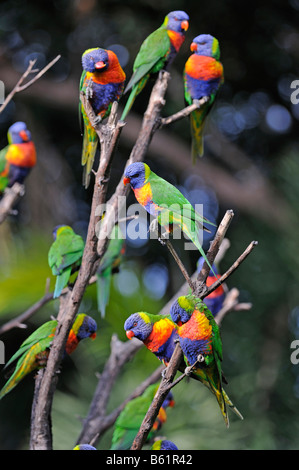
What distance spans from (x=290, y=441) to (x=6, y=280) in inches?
57.8

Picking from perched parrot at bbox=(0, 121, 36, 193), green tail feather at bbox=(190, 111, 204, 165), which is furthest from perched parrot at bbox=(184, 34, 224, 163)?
perched parrot at bbox=(0, 121, 36, 193)

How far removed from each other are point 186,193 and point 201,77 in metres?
1.49

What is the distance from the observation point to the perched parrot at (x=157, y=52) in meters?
1.74

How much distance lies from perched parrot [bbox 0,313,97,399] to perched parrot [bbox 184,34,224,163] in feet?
2.42

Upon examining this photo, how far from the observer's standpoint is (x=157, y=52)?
176 centimetres

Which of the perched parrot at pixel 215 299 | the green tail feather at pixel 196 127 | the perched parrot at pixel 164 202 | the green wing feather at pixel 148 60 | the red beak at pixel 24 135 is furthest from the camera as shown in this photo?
the red beak at pixel 24 135

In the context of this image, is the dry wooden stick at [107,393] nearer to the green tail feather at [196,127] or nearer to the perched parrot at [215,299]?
the perched parrot at [215,299]

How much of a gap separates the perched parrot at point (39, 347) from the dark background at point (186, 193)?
30.2 inches

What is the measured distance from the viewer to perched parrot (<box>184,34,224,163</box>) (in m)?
1.82

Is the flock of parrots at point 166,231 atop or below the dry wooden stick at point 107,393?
atop

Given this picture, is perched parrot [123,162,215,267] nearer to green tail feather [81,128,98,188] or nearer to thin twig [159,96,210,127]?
green tail feather [81,128,98,188]

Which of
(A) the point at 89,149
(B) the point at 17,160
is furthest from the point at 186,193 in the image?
(A) the point at 89,149

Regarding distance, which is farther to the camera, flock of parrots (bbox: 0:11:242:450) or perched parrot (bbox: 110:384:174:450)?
perched parrot (bbox: 110:384:174:450)

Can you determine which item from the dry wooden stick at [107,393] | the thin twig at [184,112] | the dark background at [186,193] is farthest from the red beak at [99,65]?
the dark background at [186,193]
